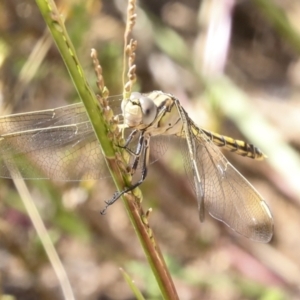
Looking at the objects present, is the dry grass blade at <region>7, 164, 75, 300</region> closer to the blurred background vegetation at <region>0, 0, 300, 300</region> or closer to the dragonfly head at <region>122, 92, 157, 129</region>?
the blurred background vegetation at <region>0, 0, 300, 300</region>

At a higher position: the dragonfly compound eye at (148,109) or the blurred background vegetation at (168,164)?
the blurred background vegetation at (168,164)

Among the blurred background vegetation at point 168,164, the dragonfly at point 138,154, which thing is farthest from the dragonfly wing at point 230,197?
the blurred background vegetation at point 168,164

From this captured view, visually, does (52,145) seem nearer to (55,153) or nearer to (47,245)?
(55,153)

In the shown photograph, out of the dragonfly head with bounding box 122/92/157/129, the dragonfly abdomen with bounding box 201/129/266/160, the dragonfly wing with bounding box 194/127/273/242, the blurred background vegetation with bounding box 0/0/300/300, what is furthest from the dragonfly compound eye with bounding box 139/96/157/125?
the blurred background vegetation with bounding box 0/0/300/300

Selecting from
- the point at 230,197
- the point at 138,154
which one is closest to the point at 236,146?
the point at 230,197

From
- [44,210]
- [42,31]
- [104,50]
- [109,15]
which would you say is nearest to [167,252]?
[44,210]

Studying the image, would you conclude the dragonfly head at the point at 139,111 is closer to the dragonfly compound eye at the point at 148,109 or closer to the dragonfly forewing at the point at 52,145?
the dragonfly compound eye at the point at 148,109
